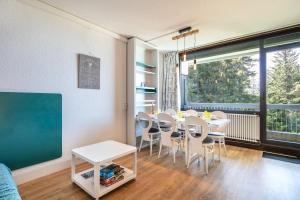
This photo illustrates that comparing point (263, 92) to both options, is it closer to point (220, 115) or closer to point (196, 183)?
point (220, 115)

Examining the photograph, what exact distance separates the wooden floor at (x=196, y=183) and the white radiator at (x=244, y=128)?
82cm

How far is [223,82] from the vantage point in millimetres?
4172

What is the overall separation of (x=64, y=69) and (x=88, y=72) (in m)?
0.42

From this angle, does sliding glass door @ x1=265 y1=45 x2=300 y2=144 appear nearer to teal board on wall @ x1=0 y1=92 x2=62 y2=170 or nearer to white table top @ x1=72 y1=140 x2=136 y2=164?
white table top @ x1=72 y1=140 x2=136 y2=164

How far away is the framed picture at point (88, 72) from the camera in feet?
9.23

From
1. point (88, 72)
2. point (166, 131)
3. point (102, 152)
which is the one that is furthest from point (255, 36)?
point (102, 152)

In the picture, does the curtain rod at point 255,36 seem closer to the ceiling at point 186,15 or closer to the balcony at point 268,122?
the ceiling at point 186,15

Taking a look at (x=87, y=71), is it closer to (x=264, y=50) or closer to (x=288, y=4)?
(x=288, y=4)

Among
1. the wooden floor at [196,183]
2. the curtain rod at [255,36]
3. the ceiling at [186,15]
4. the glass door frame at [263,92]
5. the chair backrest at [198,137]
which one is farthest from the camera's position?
the glass door frame at [263,92]

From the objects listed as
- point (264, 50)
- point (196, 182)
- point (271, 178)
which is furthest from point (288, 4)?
point (196, 182)

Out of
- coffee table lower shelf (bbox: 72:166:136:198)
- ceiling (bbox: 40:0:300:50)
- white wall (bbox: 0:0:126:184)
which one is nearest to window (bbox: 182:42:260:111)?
ceiling (bbox: 40:0:300:50)

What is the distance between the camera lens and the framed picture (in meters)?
2.81

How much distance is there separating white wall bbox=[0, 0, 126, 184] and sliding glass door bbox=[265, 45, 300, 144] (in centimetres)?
316

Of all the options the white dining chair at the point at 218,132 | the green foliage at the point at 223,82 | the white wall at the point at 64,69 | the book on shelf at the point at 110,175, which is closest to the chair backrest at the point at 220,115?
the white dining chair at the point at 218,132
